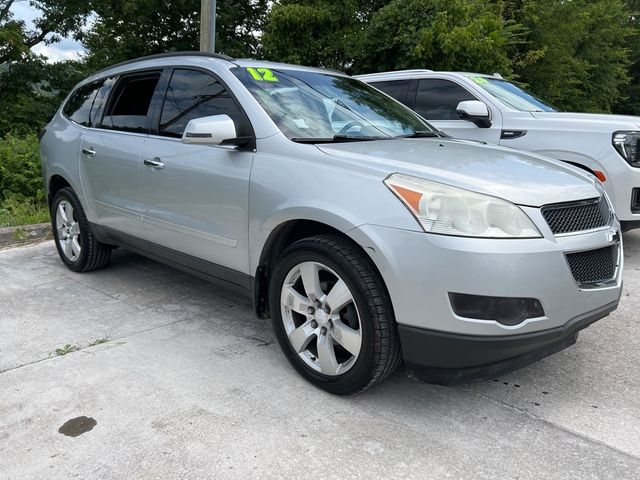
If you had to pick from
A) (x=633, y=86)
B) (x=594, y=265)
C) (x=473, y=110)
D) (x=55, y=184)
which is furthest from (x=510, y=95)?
(x=633, y=86)

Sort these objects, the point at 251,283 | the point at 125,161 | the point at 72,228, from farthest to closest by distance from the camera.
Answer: the point at 72,228 → the point at 125,161 → the point at 251,283

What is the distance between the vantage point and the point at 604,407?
9.02 feet

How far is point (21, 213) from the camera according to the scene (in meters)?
6.95

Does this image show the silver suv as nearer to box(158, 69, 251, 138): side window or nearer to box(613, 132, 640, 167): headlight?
box(158, 69, 251, 138): side window

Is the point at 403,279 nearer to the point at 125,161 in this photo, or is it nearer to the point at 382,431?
the point at 382,431

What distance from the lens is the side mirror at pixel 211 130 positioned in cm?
299

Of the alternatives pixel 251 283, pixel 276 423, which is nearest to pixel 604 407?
pixel 276 423

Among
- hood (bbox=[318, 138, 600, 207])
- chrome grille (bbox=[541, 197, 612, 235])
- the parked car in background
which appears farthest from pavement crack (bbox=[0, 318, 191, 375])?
the parked car in background

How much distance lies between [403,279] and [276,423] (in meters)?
0.91

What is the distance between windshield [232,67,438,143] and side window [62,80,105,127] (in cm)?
176

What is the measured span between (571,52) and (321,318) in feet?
58.1

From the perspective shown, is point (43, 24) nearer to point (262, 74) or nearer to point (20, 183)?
point (20, 183)

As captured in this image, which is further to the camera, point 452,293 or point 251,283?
point 251,283

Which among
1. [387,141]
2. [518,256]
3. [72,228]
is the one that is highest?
[387,141]
